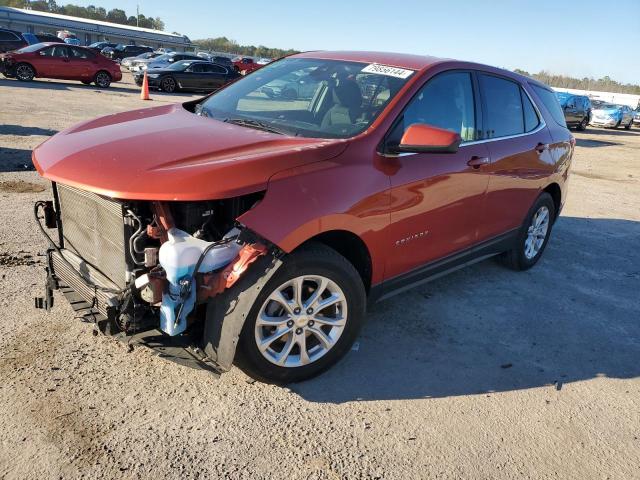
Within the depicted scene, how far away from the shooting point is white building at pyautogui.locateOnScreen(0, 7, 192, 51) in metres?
62.7

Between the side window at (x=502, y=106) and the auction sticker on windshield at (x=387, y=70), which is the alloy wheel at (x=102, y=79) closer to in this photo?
the side window at (x=502, y=106)

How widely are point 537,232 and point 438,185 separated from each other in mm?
2310

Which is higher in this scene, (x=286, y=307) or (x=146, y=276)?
(x=146, y=276)

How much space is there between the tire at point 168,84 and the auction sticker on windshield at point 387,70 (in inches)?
842

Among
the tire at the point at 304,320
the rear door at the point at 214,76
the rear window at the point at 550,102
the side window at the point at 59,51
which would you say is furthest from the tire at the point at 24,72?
the tire at the point at 304,320

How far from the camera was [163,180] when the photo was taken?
8.54ft

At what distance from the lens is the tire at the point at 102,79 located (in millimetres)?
22109

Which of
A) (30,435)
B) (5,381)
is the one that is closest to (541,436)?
(30,435)

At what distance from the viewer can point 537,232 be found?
552 cm

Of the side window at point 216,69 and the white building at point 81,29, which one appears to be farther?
the white building at point 81,29

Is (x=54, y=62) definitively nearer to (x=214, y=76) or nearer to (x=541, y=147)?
(x=214, y=76)

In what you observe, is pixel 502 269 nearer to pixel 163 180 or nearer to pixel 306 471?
pixel 306 471

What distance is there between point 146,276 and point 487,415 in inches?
81.7

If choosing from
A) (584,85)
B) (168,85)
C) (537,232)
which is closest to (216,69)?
(168,85)
